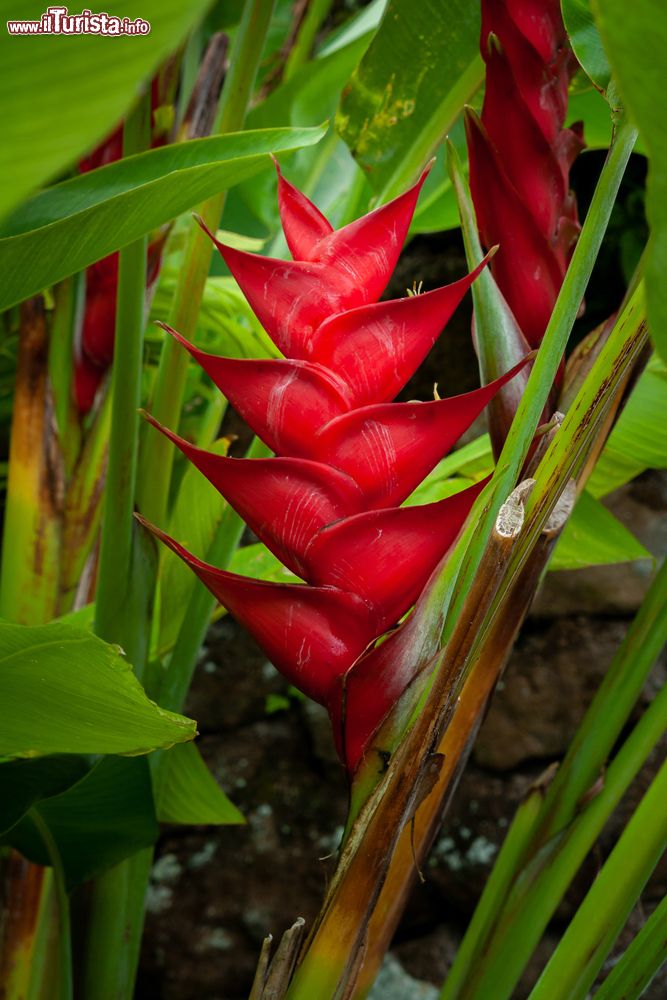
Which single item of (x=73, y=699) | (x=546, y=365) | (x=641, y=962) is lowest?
(x=641, y=962)

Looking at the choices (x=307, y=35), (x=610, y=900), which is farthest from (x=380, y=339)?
(x=307, y=35)

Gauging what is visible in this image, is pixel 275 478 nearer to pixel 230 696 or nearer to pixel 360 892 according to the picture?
pixel 360 892

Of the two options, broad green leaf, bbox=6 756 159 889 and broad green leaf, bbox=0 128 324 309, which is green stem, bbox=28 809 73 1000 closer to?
broad green leaf, bbox=6 756 159 889

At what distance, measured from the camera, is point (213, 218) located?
0.45 m

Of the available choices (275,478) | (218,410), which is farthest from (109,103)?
(218,410)

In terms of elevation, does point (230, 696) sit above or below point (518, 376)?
below

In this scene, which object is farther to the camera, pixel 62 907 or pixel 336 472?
pixel 62 907

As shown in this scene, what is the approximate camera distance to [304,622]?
0.27m

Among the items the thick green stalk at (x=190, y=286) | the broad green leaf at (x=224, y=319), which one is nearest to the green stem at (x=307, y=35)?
the broad green leaf at (x=224, y=319)

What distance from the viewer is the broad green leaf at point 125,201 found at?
29 centimetres

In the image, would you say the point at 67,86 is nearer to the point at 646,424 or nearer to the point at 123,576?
the point at 123,576

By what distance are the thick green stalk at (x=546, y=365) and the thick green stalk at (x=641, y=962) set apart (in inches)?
6.1

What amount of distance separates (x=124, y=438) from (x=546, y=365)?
223mm

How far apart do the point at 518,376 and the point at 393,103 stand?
0.25 meters
